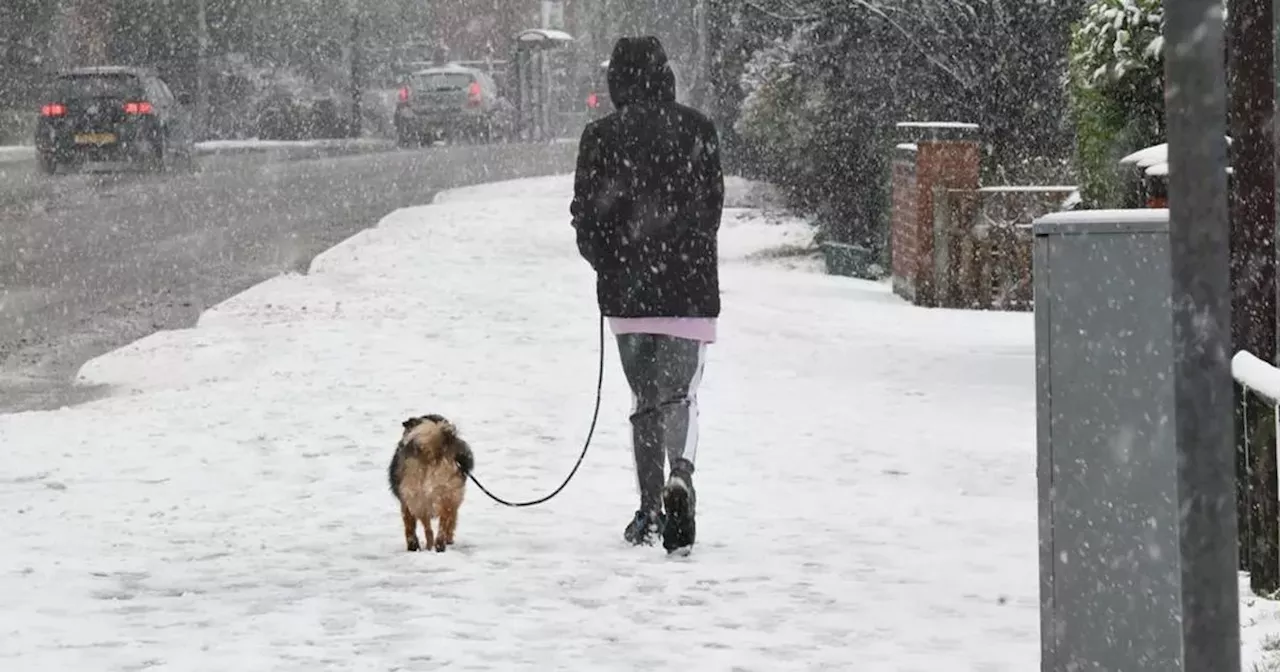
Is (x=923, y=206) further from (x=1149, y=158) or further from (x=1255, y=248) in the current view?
(x=1255, y=248)

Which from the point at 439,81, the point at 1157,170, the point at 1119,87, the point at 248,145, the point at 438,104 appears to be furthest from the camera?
the point at 438,104

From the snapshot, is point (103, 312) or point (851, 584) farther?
point (103, 312)

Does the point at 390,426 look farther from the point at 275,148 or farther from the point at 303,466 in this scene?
the point at 275,148

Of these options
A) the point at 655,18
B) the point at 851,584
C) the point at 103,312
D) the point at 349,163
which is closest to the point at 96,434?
the point at 851,584

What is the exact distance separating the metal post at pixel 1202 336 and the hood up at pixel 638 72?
4.68 m

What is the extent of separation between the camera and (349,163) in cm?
3497

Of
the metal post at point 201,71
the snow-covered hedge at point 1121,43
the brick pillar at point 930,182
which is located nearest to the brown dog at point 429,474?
the snow-covered hedge at point 1121,43

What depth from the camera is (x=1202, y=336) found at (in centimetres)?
273

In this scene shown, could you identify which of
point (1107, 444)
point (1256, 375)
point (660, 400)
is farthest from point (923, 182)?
point (1107, 444)

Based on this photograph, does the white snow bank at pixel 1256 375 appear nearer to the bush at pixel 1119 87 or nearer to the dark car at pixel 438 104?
the bush at pixel 1119 87

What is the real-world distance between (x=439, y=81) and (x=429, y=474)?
3602cm

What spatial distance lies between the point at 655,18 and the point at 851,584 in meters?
33.9

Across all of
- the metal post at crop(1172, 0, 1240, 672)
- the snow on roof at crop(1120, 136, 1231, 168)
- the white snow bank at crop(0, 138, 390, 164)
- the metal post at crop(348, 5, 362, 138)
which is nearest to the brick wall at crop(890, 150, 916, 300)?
the snow on roof at crop(1120, 136, 1231, 168)

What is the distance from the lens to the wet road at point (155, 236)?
14203 mm
